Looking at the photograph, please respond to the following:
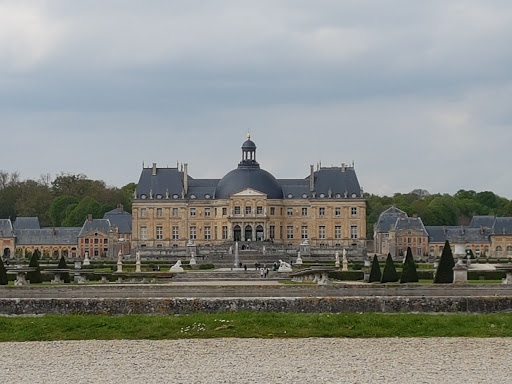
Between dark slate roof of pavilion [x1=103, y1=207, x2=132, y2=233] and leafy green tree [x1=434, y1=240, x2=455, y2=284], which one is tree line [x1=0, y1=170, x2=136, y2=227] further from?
leafy green tree [x1=434, y1=240, x2=455, y2=284]

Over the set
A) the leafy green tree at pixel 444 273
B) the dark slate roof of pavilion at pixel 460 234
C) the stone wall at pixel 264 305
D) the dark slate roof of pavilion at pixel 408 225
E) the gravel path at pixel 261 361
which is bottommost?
the gravel path at pixel 261 361

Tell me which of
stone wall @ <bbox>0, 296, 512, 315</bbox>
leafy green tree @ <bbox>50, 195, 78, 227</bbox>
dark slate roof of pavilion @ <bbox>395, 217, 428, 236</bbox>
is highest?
leafy green tree @ <bbox>50, 195, 78, 227</bbox>

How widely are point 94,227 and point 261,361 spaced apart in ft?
219

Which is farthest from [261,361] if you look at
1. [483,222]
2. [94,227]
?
[483,222]

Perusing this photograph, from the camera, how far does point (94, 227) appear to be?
79.2m

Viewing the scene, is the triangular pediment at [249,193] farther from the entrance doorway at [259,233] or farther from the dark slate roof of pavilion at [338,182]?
the dark slate roof of pavilion at [338,182]

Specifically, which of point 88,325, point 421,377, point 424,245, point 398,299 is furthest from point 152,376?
point 424,245

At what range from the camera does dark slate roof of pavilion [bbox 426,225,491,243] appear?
79812mm

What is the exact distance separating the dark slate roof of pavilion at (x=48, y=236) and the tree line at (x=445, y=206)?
28731 millimetres

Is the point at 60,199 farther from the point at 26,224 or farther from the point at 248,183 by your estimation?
the point at 248,183

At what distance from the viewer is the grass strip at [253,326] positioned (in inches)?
638

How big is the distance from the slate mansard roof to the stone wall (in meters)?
55.9

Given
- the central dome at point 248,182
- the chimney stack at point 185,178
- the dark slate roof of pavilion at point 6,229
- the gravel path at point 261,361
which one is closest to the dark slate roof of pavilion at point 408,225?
the central dome at point 248,182

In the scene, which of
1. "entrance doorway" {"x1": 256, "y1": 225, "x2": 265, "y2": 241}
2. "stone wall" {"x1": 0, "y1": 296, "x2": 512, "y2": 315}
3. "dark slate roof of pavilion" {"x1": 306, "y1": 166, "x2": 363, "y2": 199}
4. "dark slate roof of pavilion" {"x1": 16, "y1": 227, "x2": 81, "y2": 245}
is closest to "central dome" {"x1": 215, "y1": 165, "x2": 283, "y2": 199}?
"entrance doorway" {"x1": 256, "y1": 225, "x2": 265, "y2": 241}
